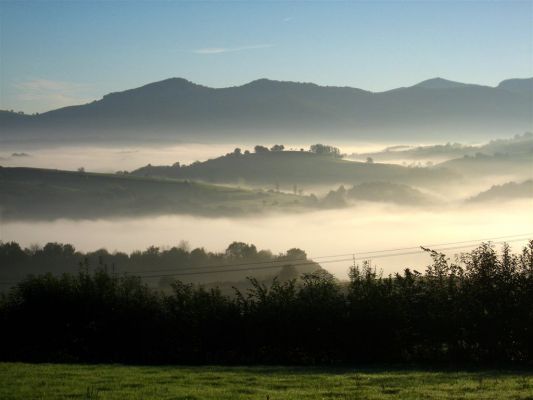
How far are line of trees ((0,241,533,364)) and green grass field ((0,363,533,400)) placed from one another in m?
3.97

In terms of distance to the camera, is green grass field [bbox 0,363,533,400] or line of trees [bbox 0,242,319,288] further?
line of trees [bbox 0,242,319,288]

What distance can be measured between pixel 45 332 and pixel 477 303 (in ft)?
57.5

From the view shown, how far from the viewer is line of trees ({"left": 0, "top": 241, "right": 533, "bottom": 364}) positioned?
2780 centimetres

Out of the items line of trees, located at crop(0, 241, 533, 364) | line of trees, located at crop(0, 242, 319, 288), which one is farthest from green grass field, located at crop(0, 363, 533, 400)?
line of trees, located at crop(0, 242, 319, 288)

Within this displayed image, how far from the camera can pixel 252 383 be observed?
2000 centimetres

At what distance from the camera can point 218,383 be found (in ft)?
66.2

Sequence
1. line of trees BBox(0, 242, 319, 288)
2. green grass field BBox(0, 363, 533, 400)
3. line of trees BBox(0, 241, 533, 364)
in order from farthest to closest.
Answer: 1. line of trees BBox(0, 242, 319, 288)
2. line of trees BBox(0, 241, 533, 364)
3. green grass field BBox(0, 363, 533, 400)

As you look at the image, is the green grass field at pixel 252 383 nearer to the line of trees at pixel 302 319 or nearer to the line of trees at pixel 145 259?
the line of trees at pixel 302 319

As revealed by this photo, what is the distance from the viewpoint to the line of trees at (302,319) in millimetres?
27797

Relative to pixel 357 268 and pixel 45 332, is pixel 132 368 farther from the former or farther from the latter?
pixel 357 268

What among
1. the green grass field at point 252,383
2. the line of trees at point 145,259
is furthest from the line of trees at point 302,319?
the line of trees at point 145,259

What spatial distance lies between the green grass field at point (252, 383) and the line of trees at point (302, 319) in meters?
3.97

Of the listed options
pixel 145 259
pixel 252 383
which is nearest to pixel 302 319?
pixel 252 383

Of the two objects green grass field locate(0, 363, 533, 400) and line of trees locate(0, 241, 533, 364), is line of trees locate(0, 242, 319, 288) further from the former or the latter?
green grass field locate(0, 363, 533, 400)
